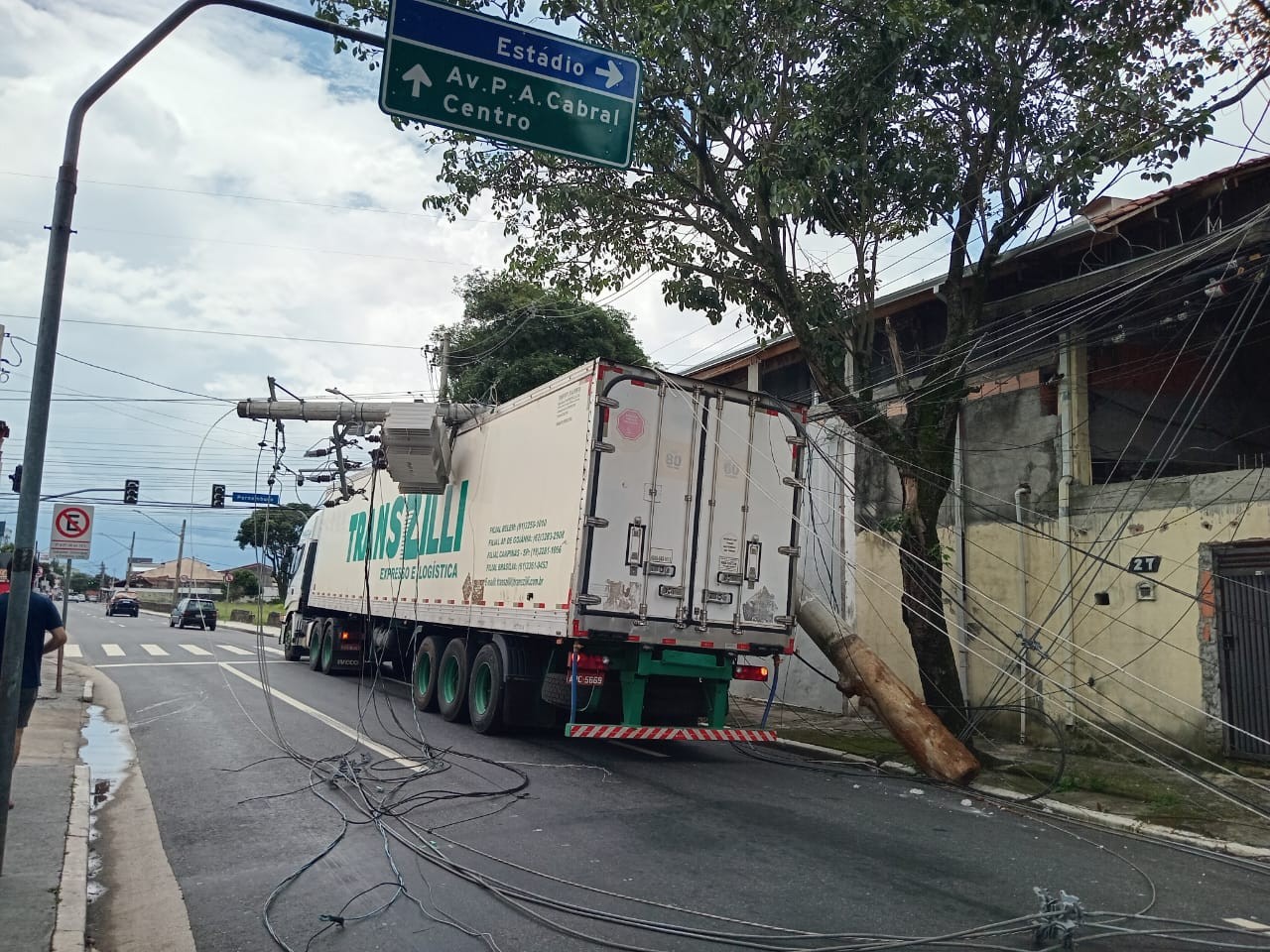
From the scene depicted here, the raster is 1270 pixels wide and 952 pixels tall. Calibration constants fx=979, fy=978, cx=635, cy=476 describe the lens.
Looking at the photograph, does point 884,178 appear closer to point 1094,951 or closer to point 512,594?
point 512,594

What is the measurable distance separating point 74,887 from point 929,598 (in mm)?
Answer: 9051

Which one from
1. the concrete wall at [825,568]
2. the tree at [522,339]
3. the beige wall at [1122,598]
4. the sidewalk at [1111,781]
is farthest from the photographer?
the tree at [522,339]

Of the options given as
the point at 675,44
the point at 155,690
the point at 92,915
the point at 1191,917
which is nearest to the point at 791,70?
the point at 675,44

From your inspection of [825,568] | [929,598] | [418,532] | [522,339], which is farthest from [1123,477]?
[522,339]

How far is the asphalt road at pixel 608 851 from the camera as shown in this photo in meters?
5.11

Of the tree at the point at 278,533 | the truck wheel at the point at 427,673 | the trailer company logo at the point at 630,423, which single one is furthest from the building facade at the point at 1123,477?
the tree at the point at 278,533

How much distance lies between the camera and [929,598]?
1156 centimetres

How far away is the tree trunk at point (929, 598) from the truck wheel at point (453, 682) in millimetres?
5413

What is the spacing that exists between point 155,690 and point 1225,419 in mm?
16593

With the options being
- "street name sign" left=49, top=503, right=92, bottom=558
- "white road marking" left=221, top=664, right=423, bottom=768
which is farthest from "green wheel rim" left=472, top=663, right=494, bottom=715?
"street name sign" left=49, top=503, right=92, bottom=558

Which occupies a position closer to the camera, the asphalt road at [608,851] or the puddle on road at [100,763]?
the asphalt road at [608,851]

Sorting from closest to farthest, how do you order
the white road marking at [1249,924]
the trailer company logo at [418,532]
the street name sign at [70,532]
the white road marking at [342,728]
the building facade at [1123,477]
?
the white road marking at [1249,924]
the white road marking at [342,728]
the building facade at [1123,477]
the trailer company logo at [418,532]
the street name sign at [70,532]

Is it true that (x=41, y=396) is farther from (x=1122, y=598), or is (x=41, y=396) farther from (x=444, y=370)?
(x=444, y=370)

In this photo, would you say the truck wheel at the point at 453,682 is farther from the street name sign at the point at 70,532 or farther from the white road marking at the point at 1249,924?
the white road marking at the point at 1249,924
